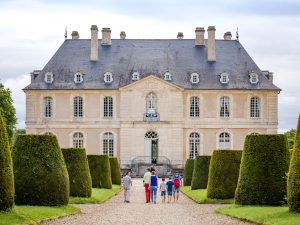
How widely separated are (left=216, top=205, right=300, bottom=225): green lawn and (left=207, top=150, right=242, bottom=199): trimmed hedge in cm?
418

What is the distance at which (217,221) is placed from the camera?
1817 centimetres

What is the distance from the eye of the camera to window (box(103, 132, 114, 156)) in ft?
187

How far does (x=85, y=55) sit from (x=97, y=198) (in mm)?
33148

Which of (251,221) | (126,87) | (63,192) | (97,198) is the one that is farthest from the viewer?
(126,87)

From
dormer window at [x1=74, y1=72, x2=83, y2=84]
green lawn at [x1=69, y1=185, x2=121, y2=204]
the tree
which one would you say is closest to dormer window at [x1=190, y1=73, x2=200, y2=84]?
dormer window at [x1=74, y1=72, x2=83, y2=84]

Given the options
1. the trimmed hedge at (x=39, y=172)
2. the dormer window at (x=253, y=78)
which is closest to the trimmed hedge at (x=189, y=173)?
the trimmed hedge at (x=39, y=172)

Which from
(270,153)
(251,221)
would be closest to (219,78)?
(270,153)

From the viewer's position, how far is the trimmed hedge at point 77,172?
1011 inches

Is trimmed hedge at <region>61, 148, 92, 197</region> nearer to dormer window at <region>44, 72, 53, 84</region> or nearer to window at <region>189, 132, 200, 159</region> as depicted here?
window at <region>189, 132, 200, 159</region>

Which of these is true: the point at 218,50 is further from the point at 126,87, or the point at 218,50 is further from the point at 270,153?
the point at 270,153

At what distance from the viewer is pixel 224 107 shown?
5716cm

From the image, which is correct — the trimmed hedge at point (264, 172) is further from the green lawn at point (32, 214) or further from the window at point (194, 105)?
the window at point (194, 105)

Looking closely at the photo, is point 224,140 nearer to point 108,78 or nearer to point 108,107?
point 108,107

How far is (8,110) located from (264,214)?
38.7 meters
